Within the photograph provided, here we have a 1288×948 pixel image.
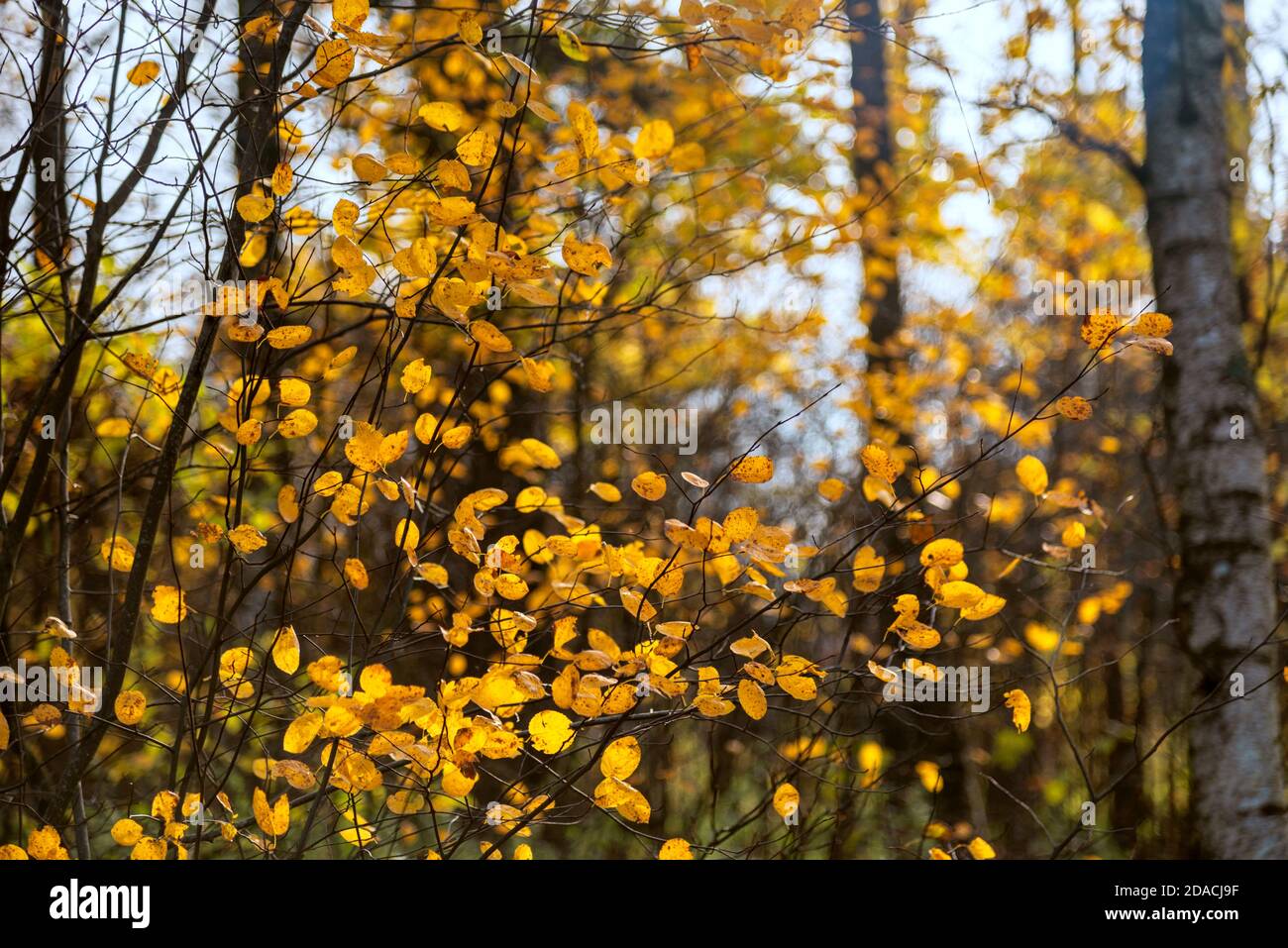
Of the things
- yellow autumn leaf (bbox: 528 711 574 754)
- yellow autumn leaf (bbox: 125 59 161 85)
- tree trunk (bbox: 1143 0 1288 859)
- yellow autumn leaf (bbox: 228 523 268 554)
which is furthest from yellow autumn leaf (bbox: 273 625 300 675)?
tree trunk (bbox: 1143 0 1288 859)

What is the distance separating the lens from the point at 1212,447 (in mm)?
3008

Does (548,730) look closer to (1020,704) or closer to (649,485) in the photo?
(649,485)

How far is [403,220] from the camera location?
11.8 ft

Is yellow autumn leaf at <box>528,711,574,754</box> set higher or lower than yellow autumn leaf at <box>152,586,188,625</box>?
lower

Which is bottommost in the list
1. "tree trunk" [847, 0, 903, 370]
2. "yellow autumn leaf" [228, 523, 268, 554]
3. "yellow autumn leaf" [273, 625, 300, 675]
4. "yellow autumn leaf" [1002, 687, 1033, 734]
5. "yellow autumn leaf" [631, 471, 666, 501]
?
"yellow autumn leaf" [1002, 687, 1033, 734]

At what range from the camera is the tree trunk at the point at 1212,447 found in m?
2.83

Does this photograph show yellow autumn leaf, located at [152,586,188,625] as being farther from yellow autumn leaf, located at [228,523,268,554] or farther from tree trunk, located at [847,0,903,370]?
tree trunk, located at [847,0,903,370]

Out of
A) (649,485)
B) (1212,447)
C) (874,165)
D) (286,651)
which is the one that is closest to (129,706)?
(286,651)

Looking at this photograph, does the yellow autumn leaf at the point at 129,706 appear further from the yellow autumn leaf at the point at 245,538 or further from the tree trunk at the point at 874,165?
the tree trunk at the point at 874,165

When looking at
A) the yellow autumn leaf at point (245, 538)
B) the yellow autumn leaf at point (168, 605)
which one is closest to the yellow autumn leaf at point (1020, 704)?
the yellow autumn leaf at point (245, 538)

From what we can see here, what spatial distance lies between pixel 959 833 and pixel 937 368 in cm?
389

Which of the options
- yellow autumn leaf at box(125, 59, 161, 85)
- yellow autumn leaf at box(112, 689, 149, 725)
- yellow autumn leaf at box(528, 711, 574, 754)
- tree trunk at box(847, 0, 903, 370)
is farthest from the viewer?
tree trunk at box(847, 0, 903, 370)

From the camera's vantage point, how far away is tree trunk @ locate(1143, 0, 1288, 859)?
2826 millimetres

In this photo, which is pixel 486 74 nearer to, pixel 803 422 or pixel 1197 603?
pixel 803 422
